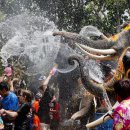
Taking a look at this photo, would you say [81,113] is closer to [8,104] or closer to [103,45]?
[8,104]

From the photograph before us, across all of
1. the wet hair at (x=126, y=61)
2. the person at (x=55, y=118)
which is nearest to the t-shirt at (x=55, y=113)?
the person at (x=55, y=118)

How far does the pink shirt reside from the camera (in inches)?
159

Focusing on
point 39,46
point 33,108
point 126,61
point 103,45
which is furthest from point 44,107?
point 126,61

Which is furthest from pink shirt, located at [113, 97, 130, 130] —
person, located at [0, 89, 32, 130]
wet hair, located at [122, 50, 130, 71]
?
person, located at [0, 89, 32, 130]

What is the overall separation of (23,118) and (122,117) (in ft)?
9.87

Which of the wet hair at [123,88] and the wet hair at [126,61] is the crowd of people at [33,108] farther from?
the wet hair at [126,61]

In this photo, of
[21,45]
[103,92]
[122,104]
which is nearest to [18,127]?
[103,92]

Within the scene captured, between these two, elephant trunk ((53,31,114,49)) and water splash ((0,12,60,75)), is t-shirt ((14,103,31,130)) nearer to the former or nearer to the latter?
A: elephant trunk ((53,31,114,49))

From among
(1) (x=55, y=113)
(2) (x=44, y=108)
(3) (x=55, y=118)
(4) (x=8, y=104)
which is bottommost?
(3) (x=55, y=118)

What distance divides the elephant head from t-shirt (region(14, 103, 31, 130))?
1040 mm

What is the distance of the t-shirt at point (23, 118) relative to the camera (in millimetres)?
6750

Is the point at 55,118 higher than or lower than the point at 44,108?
lower

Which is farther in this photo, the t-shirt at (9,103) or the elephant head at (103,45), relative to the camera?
the t-shirt at (9,103)

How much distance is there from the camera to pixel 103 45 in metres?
6.81
